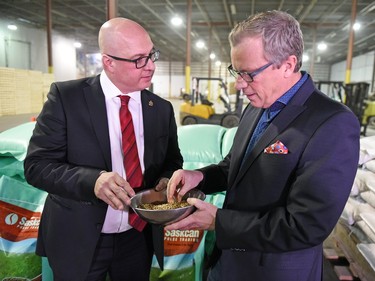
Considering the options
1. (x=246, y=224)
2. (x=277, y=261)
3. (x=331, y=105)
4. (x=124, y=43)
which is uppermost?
(x=124, y=43)

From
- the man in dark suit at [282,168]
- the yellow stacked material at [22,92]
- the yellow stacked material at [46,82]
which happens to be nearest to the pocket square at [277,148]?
the man in dark suit at [282,168]

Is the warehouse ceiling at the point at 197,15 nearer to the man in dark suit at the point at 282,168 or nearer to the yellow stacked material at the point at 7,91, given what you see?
the yellow stacked material at the point at 7,91

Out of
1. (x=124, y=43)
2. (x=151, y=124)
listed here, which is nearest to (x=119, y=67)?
(x=124, y=43)

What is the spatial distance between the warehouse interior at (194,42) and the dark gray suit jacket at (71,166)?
190 centimetres

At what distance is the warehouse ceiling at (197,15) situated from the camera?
533 inches

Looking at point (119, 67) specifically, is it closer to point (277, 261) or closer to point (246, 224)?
point (246, 224)

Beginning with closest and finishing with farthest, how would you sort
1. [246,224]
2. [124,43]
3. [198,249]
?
[246,224] < [124,43] < [198,249]

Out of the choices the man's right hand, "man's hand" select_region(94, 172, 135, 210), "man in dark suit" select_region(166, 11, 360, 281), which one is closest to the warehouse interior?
"man in dark suit" select_region(166, 11, 360, 281)

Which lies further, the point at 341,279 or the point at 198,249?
the point at 341,279

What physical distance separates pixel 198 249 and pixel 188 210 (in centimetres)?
133

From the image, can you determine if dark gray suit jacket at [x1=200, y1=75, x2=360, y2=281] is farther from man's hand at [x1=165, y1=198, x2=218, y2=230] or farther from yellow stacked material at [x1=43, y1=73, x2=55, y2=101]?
yellow stacked material at [x1=43, y1=73, x2=55, y2=101]

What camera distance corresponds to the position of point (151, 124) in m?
1.77

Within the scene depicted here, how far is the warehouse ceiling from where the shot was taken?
13547 mm

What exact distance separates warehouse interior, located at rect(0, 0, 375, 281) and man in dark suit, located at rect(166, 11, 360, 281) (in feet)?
4.52
